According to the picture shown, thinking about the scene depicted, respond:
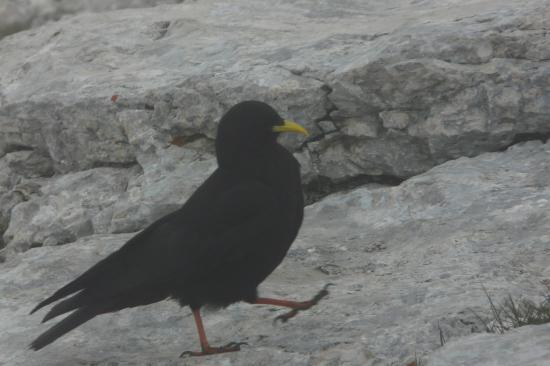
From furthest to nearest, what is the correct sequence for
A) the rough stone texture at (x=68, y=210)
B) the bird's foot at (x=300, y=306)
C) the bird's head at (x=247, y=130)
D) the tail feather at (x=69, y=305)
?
the rough stone texture at (x=68, y=210)
the bird's head at (x=247, y=130)
the bird's foot at (x=300, y=306)
the tail feather at (x=69, y=305)

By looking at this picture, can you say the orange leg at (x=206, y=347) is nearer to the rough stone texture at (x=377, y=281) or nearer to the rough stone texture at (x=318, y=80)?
the rough stone texture at (x=377, y=281)

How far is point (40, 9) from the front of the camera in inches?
759

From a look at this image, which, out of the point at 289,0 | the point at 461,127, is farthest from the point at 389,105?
the point at 289,0

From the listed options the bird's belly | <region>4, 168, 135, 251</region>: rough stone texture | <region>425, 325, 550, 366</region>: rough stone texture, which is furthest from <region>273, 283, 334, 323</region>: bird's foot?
<region>4, 168, 135, 251</region>: rough stone texture

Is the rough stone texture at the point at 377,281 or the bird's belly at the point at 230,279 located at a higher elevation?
the bird's belly at the point at 230,279

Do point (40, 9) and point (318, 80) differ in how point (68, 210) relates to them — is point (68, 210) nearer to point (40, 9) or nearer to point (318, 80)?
point (318, 80)

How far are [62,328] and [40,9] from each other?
16.0 meters

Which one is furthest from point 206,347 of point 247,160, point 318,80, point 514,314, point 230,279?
point 318,80

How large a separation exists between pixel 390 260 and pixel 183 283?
1.50 meters

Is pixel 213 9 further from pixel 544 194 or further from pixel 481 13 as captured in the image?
pixel 544 194

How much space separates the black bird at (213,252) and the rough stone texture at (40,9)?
1331 cm

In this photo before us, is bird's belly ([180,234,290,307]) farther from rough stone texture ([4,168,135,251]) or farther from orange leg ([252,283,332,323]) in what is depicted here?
rough stone texture ([4,168,135,251])

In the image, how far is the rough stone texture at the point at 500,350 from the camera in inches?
133

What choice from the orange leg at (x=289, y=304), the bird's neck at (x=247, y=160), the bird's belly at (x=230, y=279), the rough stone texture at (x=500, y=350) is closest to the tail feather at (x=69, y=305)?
the bird's belly at (x=230, y=279)
